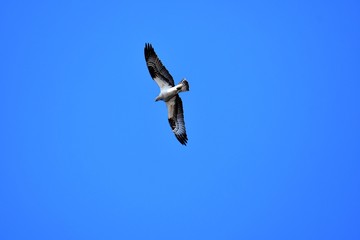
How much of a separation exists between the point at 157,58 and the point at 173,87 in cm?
148

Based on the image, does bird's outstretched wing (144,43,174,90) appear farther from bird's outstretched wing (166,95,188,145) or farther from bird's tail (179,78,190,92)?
bird's outstretched wing (166,95,188,145)

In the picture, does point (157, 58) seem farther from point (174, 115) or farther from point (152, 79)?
point (174, 115)

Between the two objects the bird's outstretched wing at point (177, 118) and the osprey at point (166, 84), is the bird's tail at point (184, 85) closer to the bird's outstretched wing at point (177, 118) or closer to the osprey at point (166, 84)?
the osprey at point (166, 84)

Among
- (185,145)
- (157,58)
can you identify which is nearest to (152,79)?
(157,58)

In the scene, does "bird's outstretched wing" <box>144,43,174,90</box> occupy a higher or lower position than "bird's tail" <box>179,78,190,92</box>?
higher

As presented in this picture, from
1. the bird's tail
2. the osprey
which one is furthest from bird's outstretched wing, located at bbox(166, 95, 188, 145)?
the bird's tail

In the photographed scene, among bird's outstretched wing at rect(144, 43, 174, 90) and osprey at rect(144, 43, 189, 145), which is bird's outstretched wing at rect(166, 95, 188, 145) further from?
bird's outstretched wing at rect(144, 43, 174, 90)

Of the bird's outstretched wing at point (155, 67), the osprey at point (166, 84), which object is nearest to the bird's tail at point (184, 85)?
the osprey at point (166, 84)

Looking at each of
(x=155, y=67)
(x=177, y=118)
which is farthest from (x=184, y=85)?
(x=177, y=118)

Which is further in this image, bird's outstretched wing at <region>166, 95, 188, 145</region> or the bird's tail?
bird's outstretched wing at <region>166, 95, 188, 145</region>

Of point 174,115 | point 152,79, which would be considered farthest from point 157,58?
point 174,115

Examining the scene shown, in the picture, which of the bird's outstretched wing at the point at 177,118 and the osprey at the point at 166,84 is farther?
the bird's outstretched wing at the point at 177,118

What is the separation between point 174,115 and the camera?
3491 cm

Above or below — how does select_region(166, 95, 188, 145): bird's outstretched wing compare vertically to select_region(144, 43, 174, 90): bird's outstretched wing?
below
